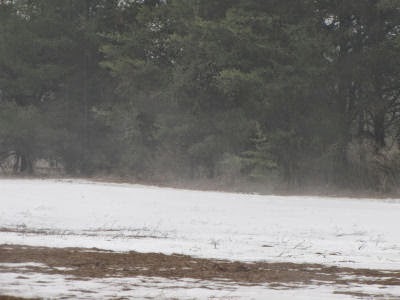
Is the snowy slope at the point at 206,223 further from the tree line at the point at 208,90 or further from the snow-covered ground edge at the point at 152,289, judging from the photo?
the tree line at the point at 208,90

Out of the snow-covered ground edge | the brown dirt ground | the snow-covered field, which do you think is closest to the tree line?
the snow-covered field

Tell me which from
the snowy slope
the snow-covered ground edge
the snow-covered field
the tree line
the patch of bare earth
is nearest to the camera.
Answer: the snow-covered ground edge

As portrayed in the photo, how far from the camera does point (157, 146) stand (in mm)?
29438

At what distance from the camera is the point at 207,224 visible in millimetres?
15656

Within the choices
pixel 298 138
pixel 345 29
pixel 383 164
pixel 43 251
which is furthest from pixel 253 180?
pixel 43 251

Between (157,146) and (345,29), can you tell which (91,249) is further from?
(157,146)

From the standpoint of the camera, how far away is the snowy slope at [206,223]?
11.5 meters

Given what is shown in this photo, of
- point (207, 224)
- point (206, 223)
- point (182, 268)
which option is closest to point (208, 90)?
point (206, 223)

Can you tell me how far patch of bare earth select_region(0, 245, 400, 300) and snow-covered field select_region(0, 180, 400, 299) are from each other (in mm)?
548

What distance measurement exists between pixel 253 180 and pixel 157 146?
6.53m

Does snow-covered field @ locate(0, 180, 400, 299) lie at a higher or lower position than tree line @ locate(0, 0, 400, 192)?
lower

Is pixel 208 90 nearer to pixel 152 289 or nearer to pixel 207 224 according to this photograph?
pixel 207 224

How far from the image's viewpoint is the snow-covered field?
11.3 m

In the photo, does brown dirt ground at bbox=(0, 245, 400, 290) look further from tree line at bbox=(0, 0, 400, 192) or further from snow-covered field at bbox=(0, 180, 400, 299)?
tree line at bbox=(0, 0, 400, 192)
